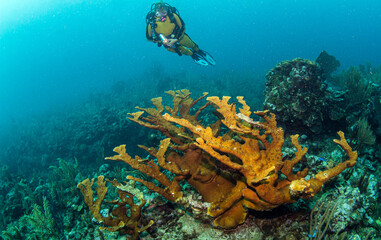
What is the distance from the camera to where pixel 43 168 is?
11281 mm

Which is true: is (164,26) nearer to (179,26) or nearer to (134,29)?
(179,26)

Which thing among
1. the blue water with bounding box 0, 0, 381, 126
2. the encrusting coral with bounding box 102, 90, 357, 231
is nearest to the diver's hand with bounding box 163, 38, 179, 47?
the encrusting coral with bounding box 102, 90, 357, 231

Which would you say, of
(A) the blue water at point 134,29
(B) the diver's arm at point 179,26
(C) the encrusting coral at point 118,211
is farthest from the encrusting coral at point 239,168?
(A) the blue water at point 134,29

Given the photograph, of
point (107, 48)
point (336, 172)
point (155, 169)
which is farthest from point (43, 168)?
point (107, 48)

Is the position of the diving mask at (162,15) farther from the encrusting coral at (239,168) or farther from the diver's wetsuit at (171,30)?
the encrusting coral at (239,168)

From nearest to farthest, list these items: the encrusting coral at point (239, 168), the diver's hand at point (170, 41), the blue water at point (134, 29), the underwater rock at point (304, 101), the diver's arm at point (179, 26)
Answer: the encrusting coral at point (239, 168) → the underwater rock at point (304, 101) → the diver's hand at point (170, 41) → the diver's arm at point (179, 26) → the blue water at point (134, 29)

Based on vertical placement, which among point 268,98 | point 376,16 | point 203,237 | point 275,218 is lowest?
point 203,237

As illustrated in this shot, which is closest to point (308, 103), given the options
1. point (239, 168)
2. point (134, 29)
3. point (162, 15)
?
point (239, 168)

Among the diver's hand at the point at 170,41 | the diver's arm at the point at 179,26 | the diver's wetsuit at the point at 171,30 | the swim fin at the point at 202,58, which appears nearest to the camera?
the diver's hand at the point at 170,41

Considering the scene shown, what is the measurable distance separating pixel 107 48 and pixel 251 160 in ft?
406

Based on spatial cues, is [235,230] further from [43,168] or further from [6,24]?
[6,24]

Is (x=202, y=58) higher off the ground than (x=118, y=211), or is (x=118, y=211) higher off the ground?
(x=202, y=58)

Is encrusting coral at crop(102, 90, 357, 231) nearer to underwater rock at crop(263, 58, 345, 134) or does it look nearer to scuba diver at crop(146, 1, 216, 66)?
underwater rock at crop(263, 58, 345, 134)

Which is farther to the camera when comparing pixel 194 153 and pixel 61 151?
pixel 61 151
